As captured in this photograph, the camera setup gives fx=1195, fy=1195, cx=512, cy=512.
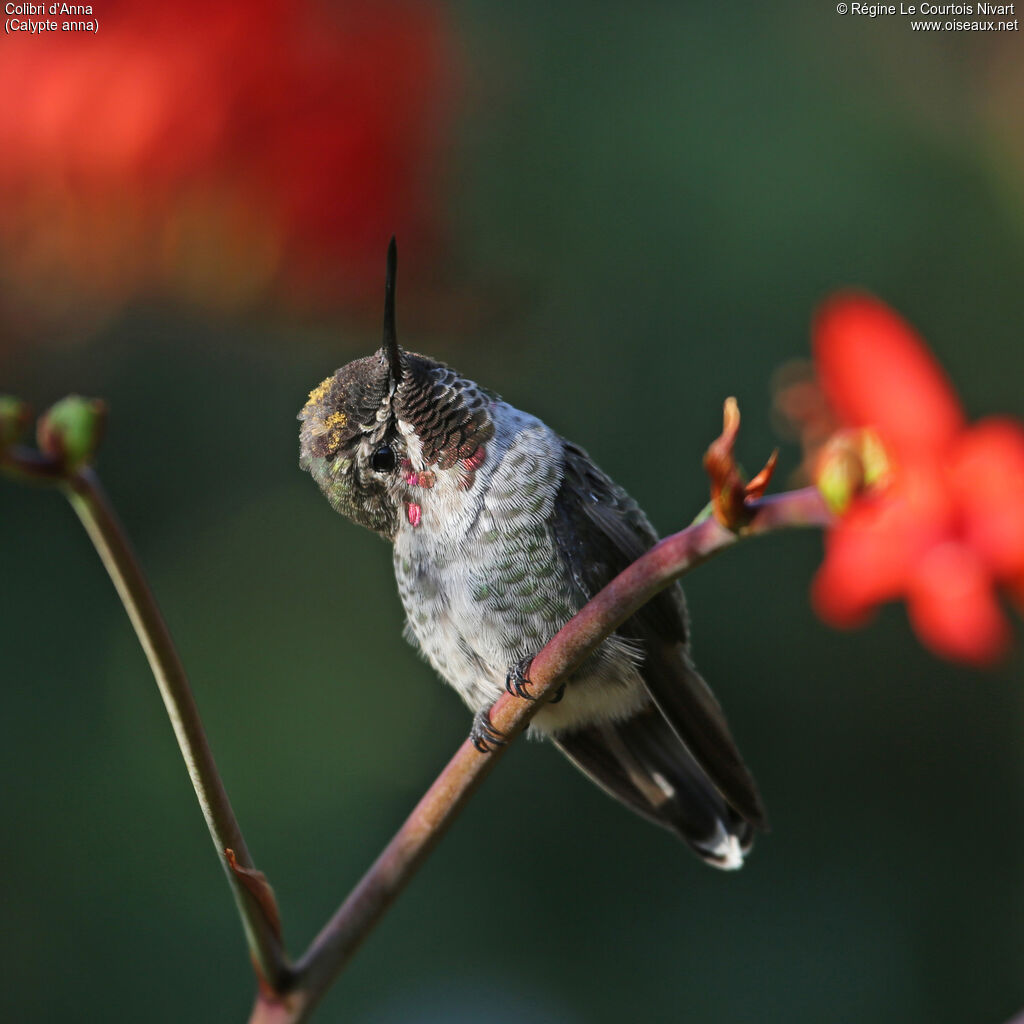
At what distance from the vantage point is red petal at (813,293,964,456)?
1.06 m

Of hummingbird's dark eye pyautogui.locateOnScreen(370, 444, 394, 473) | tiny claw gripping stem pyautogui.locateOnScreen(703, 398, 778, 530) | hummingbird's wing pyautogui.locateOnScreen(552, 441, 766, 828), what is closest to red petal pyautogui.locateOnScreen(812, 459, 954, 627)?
hummingbird's wing pyautogui.locateOnScreen(552, 441, 766, 828)

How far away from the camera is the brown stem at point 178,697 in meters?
0.46

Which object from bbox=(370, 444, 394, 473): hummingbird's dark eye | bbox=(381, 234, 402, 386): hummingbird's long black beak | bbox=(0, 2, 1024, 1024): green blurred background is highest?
bbox=(381, 234, 402, 386): hummingbird's long black beak

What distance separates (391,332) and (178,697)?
36 cm

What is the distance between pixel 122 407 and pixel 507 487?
112 cm

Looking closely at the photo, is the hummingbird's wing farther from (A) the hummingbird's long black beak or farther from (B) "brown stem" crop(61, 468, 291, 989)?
(B) "brown stem" crop(61, 468, 291, 989)

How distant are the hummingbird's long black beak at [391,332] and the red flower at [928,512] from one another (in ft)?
1.35

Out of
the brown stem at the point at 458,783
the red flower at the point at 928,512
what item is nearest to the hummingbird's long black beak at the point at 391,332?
the brown stem at the point at 458,783

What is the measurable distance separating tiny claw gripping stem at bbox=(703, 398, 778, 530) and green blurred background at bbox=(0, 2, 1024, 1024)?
150 cm

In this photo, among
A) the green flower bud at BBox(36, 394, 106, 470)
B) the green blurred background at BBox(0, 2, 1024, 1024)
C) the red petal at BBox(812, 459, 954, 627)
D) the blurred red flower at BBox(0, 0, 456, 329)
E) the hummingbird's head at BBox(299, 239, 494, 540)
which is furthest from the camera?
the green blurred background at BBox(0, 2, 1024, 1024)

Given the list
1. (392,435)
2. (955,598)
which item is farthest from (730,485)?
(955,598)

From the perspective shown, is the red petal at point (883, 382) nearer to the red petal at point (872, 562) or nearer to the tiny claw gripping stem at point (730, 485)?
the red petal at point (872, 562)

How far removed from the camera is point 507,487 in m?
1.05

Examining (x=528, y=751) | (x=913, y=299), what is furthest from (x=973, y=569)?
(x=913, y=299)
